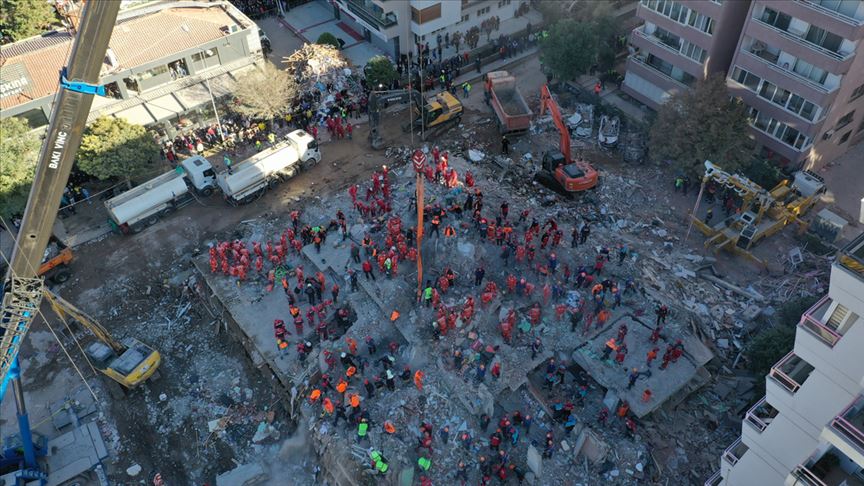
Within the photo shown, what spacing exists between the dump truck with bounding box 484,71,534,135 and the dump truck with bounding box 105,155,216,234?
16767mm

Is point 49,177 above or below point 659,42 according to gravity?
above

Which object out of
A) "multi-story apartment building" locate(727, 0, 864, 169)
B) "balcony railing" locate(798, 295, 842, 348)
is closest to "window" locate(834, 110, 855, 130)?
"multi-story apartment building" locate(727, 0, 864, 169)

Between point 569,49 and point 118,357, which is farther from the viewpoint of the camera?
point 569,49

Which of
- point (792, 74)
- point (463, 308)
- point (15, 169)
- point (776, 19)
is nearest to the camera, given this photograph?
point (463, 308)

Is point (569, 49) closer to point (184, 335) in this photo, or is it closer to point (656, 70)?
point (656, 70)

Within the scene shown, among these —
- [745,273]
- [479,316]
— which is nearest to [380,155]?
[479,316]

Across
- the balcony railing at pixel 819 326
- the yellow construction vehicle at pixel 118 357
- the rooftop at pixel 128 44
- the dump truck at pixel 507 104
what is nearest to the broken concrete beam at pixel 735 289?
the dump truck at pixel 507 104

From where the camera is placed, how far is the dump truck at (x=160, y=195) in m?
32.1

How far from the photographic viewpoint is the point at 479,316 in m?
26.2

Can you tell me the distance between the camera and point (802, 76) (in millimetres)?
31172

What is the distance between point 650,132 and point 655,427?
1684cm

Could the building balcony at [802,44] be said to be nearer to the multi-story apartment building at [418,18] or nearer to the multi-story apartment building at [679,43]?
the multi-story apartment building at [679,43]

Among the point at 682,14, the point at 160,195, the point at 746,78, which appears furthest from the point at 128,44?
the point at 746,78

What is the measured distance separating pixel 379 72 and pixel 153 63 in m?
14.4
